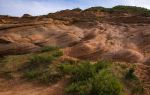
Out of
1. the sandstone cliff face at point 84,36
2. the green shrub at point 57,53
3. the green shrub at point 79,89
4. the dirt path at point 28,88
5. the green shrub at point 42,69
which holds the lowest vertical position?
the dirt path at point 28,88

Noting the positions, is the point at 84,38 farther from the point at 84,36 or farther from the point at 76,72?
the point at 76,72

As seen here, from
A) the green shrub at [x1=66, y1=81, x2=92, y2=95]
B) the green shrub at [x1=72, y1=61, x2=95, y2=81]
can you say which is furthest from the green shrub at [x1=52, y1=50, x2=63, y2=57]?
the green shrub at [x1=66, y1=81, x2=92, y2=95]

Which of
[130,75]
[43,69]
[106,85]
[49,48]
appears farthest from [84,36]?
[106,85]

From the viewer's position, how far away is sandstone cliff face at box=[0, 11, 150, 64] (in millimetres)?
16062

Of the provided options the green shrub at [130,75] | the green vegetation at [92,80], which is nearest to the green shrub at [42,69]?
the green vegetation at [92,80]

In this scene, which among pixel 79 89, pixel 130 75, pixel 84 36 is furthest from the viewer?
pixel 84 36

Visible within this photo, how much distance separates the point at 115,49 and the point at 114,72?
1.80 meters

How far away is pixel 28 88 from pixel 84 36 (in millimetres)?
3955

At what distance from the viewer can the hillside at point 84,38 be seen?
1576cm

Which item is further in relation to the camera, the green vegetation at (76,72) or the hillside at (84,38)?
the hillside at (84,38)

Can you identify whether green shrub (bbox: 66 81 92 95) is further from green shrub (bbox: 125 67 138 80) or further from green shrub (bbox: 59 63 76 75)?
green shrub (bbox: 125 67 138 80)

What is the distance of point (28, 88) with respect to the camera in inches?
561

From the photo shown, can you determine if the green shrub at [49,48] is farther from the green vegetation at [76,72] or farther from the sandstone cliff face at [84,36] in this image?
the sandstone cliff face at [84,36]

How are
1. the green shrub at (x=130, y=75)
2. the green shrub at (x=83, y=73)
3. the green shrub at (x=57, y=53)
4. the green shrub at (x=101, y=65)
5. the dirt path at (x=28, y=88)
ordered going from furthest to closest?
1. the green shrub at (x=57, y=53)
2. the green shrub at (x=101, y=65)
3. the green shrub at (x=83, y=73)
4. the green shrub at (x=130, y=75)
5. the dirt path at (x=28, y=88)
